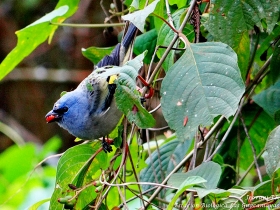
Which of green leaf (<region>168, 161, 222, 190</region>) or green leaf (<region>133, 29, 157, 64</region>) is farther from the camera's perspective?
green leaf (<region>133, 29, 157, 64</region>)

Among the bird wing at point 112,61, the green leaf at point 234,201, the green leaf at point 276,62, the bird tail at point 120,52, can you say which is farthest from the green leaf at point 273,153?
the bird wing at point 112,61

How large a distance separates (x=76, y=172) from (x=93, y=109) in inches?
33.8

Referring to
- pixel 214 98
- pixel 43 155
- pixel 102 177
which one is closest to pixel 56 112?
pixel 102 177

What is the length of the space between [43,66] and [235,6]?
7612 millimetres

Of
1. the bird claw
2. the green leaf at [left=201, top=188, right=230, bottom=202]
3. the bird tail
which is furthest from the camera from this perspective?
the bird tail

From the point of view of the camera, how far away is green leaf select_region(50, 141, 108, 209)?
2.39 meters

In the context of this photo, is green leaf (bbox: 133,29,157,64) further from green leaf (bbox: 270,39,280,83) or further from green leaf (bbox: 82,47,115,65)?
green leaf (bbox: 270,39,280,83)

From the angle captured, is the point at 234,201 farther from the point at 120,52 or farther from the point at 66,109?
the point at 66,109

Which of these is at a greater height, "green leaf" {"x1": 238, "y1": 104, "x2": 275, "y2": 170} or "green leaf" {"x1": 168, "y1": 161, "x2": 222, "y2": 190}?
"green leaf" {"x1": 238, "y1": 104, "x2": 275, "y2": 170}

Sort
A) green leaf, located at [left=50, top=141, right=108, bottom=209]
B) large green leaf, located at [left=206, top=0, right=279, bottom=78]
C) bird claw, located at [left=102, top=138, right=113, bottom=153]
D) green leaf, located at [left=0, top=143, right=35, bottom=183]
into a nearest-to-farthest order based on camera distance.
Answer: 1. large green leaf, located at [left=206, top=0, right=279, bottom=78]
2. green leaf, located at [left=50, top=141, right=108, bottom=209]
3. bird claw, located at [left=102, top=138, right=113, bottom=153]
4. green leaf, located at [left=0, top=143, right=35, bottom=183]

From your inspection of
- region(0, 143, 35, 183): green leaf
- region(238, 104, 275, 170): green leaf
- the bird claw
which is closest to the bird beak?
the bird claw

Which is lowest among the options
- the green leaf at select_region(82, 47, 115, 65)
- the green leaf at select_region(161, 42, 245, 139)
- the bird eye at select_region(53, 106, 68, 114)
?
the green leaf at select_region(161, 42, 245, 139)

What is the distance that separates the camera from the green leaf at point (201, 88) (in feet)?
6.43

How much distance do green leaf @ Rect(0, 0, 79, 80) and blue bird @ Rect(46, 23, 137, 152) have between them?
0.39 metres
